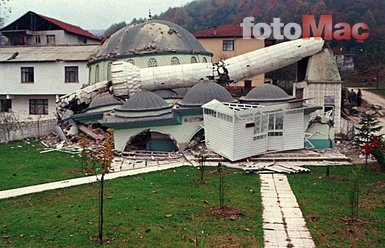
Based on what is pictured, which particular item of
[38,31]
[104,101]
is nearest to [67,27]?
[38,31]

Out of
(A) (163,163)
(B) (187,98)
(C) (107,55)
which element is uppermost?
(C) (107,55)

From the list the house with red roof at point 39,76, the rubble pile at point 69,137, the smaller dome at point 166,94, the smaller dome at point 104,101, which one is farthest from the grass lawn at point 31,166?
the house with red roof at point 39,76

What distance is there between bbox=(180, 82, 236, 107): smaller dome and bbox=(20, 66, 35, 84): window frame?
20.1m

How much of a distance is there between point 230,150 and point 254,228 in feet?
32.2

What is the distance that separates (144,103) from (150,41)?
909 cm

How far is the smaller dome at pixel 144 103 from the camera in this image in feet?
76.7

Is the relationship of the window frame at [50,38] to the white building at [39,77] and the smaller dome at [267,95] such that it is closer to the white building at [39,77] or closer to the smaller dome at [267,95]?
the white building at [39,77]

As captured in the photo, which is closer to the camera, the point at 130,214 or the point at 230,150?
the point at 130,214

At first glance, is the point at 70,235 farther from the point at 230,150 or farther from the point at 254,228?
the point at 230,150

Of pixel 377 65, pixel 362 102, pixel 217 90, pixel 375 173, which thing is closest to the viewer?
pixel 375 173

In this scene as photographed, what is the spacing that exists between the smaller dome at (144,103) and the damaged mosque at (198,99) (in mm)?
55

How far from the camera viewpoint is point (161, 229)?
9984 millimetres

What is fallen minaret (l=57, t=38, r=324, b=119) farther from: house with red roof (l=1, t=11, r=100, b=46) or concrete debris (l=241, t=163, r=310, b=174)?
house with red roof (l=1, t=11, r=100, b=46)

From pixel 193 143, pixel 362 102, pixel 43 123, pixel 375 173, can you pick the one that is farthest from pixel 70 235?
pixel 362 102
